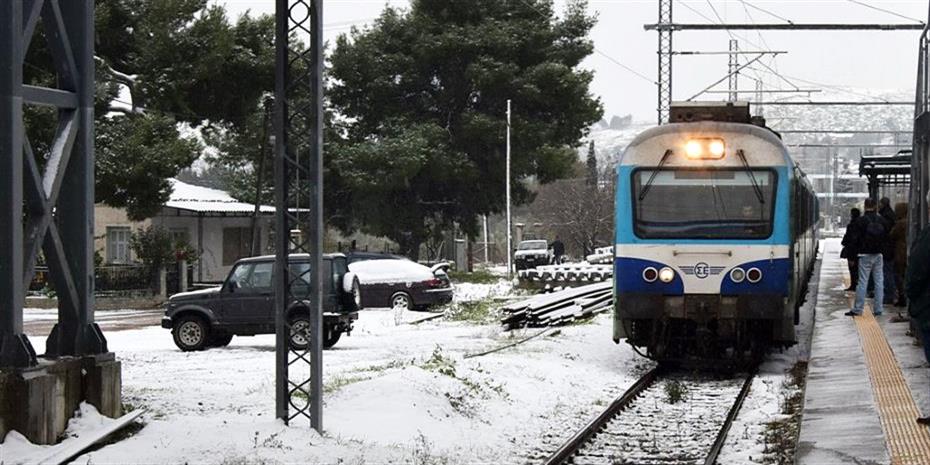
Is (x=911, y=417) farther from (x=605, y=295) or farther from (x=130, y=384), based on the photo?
(x=605, y=295)

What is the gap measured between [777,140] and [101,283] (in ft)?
92.7

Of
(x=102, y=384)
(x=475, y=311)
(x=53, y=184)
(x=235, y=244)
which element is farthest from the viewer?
(x=235, y=244)

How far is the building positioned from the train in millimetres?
28950

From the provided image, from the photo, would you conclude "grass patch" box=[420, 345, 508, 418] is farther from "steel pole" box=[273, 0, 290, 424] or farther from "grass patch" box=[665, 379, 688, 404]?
"steel pole" box=[273, 0, 290, 424]

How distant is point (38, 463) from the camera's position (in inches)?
354

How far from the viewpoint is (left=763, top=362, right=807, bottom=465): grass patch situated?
11091mm

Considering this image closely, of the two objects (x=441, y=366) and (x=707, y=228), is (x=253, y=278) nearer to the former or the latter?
(x=441, y=366)

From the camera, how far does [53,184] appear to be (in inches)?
415

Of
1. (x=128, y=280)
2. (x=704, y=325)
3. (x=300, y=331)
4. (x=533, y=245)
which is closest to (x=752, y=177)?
(x=704, y=325)

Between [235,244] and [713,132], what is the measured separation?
110ft

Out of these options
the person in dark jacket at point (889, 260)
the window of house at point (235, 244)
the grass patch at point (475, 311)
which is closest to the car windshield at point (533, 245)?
the window of house at point (235, 244)

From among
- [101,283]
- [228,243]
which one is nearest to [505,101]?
[228,243]

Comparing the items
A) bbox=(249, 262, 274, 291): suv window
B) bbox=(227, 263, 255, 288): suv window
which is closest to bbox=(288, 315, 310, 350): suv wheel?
bbox=(249, 262, 274, 291): suv window

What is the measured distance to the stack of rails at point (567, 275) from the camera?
41.6 m
